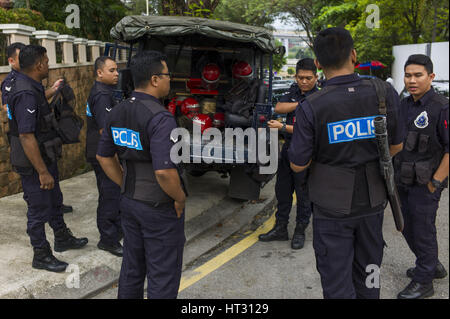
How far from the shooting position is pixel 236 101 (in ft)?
20.9

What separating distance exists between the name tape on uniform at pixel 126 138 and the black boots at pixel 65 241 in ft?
6.74

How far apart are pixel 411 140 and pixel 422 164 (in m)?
0.22

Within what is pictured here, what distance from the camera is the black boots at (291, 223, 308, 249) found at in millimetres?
4766

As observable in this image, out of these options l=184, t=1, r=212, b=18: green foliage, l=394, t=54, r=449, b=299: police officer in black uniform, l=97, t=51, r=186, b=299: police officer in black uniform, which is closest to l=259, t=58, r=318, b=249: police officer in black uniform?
l=394, t=54, r=449, b=299: police officer in black uniform

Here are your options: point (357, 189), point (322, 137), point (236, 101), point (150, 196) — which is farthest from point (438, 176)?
point (236, 101)

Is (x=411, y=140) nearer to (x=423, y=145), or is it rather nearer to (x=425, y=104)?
(x=423, y=145)

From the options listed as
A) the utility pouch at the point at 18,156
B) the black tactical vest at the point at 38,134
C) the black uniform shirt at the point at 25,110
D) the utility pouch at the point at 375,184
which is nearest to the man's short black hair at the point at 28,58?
the black tactical vest at the point at 38,134

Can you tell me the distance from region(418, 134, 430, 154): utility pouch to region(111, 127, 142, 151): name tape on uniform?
2.34 metres

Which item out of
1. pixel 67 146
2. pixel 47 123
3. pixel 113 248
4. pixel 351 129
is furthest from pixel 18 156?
pixel 67 146

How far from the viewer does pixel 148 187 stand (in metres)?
2.77

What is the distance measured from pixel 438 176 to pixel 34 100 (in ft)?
11.3

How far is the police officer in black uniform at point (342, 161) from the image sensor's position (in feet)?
8.54
